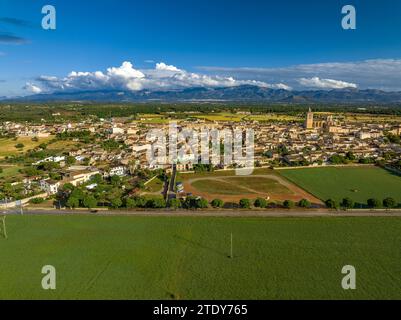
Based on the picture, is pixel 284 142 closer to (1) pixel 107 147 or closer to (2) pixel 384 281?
(1) pixel 107 147

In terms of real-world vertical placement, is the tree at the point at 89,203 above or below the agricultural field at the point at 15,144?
below

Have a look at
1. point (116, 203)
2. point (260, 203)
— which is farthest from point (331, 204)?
point (116, 203)

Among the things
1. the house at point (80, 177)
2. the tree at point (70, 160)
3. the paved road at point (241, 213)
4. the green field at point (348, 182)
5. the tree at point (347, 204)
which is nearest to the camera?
the paved road at point (241, 213)

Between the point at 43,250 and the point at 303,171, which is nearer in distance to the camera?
the point at 43,250

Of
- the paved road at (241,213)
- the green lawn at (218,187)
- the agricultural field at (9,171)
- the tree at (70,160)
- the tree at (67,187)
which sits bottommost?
the paved road at (241,213)

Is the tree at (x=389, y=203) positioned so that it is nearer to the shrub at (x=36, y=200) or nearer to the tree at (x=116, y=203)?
the tree at (x=116, y=203)

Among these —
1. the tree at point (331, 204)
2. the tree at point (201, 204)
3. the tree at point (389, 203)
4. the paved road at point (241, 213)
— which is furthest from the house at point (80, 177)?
the tree at point (389, 203)

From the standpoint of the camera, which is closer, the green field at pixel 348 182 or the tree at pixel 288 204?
the tree at pixel 288 204
